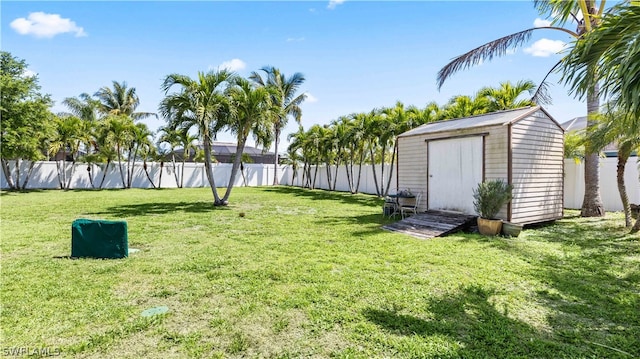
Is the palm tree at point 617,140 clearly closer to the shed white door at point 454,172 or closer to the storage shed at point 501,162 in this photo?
the storage shed at point 501,162

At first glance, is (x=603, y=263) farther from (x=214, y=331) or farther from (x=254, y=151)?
(x=254, y=151)

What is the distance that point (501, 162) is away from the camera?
23.4 feet

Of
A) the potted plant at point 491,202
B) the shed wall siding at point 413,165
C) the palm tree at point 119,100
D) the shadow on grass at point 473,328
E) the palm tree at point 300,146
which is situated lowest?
the shadow on grass at point 473,328

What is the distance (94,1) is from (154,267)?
26.6ft

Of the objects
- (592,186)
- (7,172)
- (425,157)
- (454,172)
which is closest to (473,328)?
(454,172)

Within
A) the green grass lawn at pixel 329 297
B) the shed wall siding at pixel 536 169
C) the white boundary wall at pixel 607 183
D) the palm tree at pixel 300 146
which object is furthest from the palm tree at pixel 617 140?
the palm tree at pixel 300 146

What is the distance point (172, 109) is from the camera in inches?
435

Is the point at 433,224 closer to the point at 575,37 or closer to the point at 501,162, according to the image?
the point at 501,162

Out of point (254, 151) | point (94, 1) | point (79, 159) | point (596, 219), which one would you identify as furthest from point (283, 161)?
point (596, 219)

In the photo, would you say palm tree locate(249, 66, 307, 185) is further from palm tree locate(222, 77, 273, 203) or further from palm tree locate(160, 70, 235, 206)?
palm tree locate(160, 70, 235, 206)

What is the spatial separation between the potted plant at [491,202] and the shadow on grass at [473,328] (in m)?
3.78

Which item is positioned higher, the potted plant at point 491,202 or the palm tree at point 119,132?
the palm tree at point 119,132

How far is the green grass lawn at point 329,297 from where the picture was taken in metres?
2.48

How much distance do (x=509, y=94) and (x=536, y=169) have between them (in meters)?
4.78
